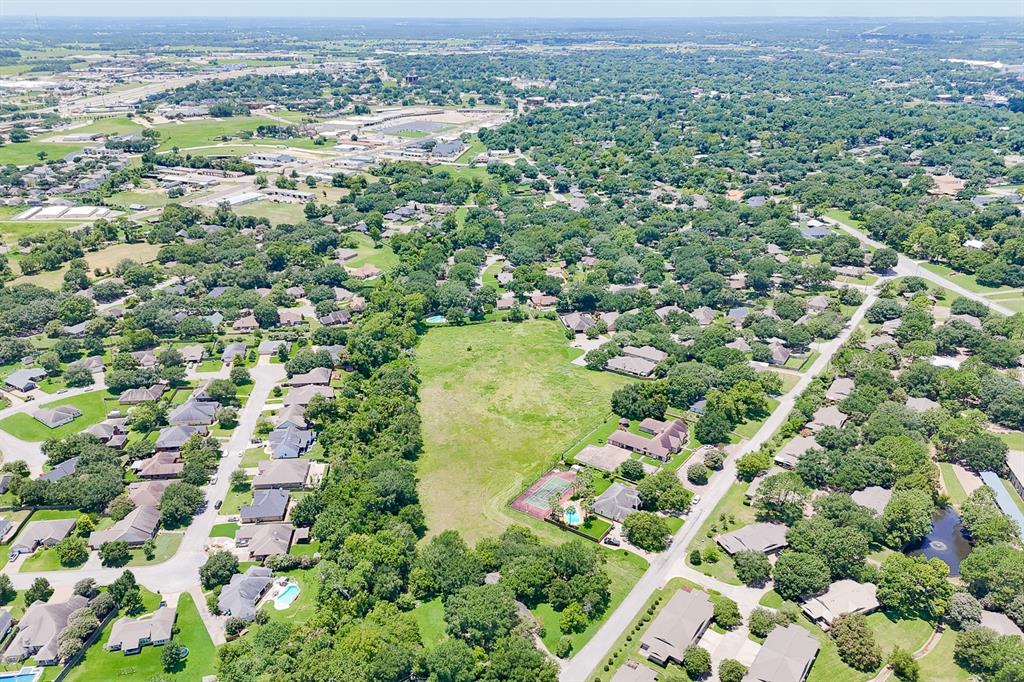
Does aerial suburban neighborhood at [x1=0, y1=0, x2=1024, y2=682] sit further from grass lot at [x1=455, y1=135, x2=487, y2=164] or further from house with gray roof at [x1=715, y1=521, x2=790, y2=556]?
grass lot at [x1=455, y1=135, x2=487, y2=164]

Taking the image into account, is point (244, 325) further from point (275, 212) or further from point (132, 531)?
point (275, 212)

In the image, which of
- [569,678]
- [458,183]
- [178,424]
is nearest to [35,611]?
[178,424]

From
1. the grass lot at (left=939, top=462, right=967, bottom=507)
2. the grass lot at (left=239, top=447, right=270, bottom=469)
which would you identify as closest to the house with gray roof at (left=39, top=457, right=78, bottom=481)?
the grass lot at (left=239, top=447, right=270, bottom=469)

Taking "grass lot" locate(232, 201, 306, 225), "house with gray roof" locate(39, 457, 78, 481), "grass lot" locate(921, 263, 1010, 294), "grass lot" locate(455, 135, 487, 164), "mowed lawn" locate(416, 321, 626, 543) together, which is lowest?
"mowed lawn" locate(416, 321, 626, 543)

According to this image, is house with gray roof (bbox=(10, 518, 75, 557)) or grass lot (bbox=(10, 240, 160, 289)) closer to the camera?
house with gray roof (bbox=(10, 518, 75, 557))

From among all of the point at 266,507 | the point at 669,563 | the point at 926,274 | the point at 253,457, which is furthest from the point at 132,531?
the point at 926,274

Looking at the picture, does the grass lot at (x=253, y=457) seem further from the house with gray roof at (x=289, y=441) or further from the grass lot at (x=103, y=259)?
the grass lot at (x=103, y=259)

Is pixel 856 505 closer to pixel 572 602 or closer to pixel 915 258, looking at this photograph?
pixel 572 602
